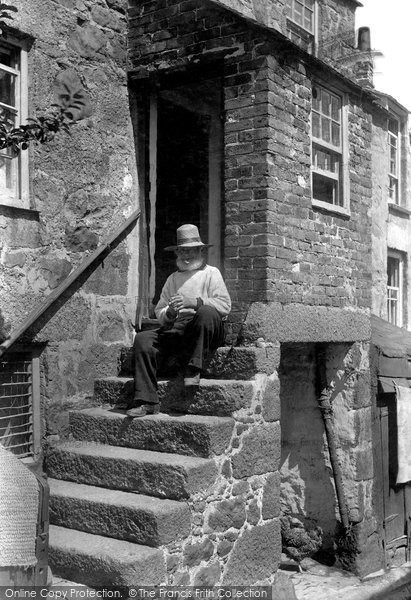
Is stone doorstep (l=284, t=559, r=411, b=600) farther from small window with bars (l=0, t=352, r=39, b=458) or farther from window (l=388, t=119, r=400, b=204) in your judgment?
window (l=388, t=119, r=400, b=204)

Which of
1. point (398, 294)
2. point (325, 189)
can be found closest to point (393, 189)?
point (398, 294)

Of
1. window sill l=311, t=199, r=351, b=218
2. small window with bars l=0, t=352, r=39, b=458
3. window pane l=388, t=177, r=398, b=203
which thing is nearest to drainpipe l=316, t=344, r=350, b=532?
window sill l=311, t=199, r=351, b=218

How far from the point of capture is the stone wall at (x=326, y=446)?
8.66 metres

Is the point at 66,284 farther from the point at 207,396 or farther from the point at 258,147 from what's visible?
the point at 258,147

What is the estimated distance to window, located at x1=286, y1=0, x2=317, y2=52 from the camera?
39.0 feet

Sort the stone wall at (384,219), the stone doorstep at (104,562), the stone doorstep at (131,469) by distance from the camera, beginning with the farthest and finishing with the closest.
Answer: the stone wall at (384,219) < the stone doorstep at (131,469) < the stone doorstep at (104,562)

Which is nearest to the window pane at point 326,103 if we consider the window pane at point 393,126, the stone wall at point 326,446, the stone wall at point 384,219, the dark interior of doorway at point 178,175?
the dark interior of doorway at point 178,175

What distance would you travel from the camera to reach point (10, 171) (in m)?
7.02

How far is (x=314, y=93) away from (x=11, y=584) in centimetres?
590

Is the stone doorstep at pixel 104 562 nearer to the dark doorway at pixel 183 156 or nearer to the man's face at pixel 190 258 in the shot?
the man's face at pixel 190 258

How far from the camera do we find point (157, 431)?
6.63 meters

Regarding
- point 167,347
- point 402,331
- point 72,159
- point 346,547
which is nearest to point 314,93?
point 72,159

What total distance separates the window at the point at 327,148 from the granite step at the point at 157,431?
A: 2.88 metres

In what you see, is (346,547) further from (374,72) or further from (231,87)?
(374,72)
